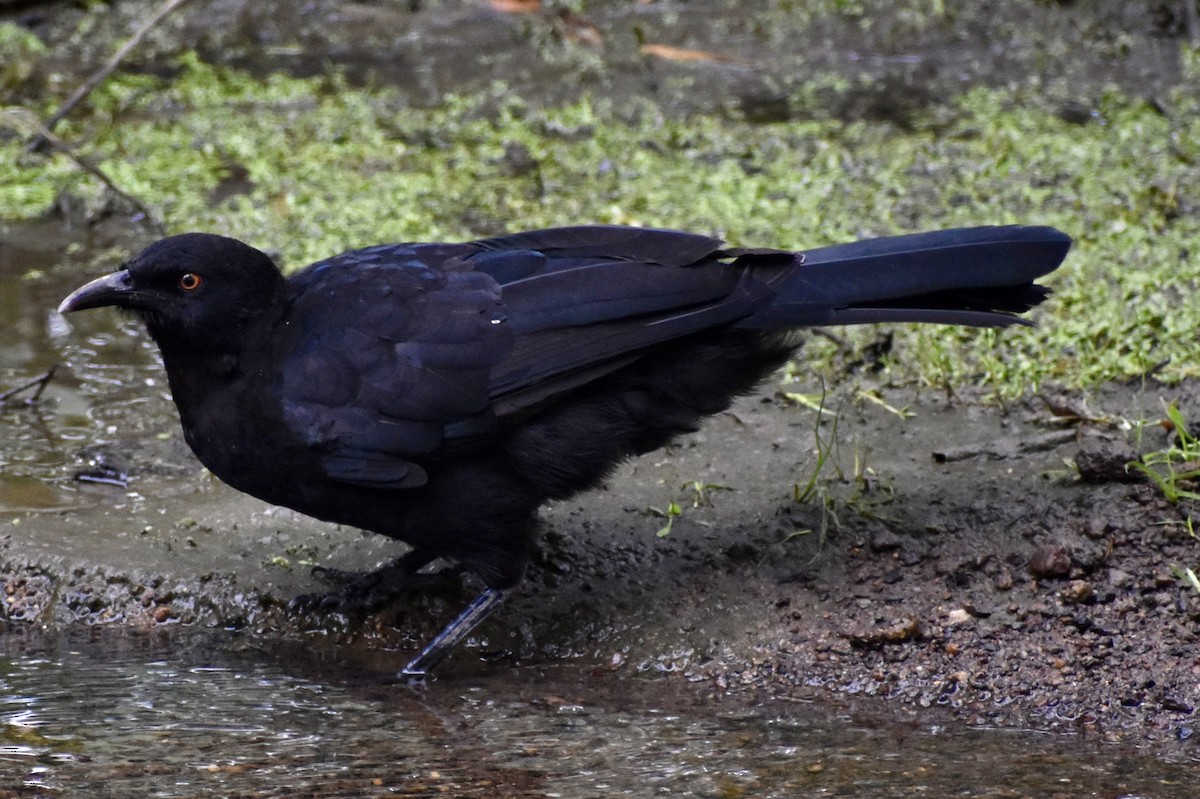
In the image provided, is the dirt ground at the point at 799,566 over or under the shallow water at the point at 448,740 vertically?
over

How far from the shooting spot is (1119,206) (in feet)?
20.1

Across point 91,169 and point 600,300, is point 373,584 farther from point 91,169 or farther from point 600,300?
point 91,169

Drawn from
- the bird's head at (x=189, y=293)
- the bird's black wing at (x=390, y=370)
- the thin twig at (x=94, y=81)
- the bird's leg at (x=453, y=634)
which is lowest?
the bird's leg at (x=453, y=634)

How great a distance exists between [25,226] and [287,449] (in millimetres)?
3525

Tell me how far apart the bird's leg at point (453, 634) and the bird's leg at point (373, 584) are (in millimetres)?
198

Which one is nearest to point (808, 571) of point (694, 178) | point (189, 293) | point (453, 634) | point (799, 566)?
point (799, 566)

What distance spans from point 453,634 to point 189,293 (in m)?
1.16

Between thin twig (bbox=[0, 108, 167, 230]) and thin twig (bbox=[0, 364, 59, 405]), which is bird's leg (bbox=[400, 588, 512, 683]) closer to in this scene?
thin twig (bbox=[0, 364, 59, 405])

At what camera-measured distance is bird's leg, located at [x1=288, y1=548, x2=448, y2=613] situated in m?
4.01

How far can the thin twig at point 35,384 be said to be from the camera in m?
4.88

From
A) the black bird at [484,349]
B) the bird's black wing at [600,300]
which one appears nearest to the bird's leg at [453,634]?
the black bird at [484,349]

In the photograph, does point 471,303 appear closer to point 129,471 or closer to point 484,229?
point 129,471

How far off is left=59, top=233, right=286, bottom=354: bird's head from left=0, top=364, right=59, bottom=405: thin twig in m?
1.10

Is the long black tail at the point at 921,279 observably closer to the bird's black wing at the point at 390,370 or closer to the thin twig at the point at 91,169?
the bird's black wing at the point at 390,370
